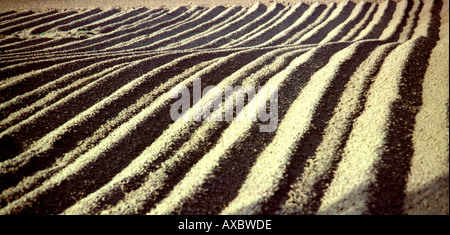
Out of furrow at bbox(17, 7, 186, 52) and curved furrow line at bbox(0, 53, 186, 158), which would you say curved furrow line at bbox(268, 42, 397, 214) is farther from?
furrow at bbox(17, 7, 186, 52)

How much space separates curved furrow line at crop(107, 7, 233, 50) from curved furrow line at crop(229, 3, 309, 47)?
1362mm

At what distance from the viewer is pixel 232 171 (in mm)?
2016

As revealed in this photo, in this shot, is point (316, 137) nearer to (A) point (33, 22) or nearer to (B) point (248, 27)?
(B) point (248, 27)

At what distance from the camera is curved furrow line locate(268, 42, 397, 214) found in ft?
5.70

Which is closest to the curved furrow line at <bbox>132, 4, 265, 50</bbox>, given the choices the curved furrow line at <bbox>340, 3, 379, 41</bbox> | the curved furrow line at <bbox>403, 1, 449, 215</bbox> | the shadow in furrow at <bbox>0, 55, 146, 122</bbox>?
the shadow in furrow at <bbox>0, 55, 146, 122</bbox>

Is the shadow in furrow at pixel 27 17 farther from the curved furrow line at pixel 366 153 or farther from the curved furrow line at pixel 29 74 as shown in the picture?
the curved furrow line at pixel 366 153

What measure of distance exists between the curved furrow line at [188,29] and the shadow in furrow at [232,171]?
3145mm

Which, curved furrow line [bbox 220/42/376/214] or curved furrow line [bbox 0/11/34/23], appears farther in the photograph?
curved furrow line [bbox 0/11/34/23]

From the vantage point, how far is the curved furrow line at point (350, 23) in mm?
4706

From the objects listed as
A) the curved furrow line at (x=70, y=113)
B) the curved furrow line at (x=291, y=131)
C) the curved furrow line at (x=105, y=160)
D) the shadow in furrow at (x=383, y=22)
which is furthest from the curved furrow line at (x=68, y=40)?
the shadow in furrow at (x=383, y=22)

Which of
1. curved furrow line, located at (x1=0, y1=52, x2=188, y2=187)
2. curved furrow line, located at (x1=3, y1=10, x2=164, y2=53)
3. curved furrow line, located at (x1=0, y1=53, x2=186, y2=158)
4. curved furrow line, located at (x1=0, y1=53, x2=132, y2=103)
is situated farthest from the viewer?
curved furrow line, located at (x1=3, y1=10, x2=164, y2=53)

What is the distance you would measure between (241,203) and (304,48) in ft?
9.91

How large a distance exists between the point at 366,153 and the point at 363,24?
4.37 meters
